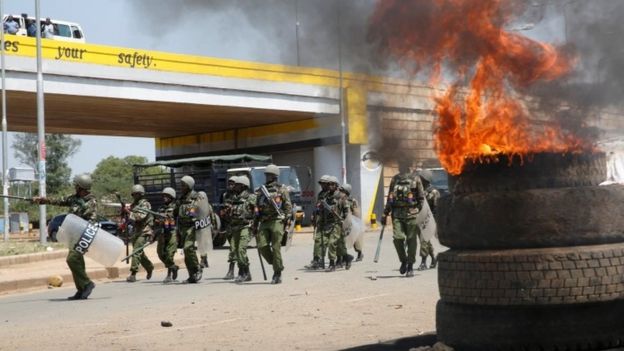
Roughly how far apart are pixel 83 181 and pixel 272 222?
9.53 ft

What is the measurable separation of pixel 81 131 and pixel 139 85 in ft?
43.4

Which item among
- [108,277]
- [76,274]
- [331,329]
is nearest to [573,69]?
[331,329]

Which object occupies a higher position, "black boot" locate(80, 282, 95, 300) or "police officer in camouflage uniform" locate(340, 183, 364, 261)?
"police officer in camouflage uniform" locate(340, 183, 364, 261)

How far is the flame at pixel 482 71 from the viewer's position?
6.25 meters

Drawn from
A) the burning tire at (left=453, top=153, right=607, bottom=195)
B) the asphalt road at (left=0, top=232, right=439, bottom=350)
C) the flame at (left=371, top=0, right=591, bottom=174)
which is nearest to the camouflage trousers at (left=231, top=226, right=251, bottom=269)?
the asphalt road at (left=0, top=232, right=439, bottom=350)

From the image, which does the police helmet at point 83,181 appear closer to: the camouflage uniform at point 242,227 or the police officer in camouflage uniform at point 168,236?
the camouflage uniform at point 242,227

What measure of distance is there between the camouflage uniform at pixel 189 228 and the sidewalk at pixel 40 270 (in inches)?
107

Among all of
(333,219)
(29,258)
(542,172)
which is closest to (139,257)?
(333,219)

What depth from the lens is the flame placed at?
625 cm

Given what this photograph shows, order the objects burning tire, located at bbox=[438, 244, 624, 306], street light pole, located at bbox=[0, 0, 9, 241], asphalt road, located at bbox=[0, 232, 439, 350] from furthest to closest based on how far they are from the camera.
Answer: street light pole, located at bbox=[0, 0, 9, 241]
asphalt road, located at bbox=[0, 232, 439, 350]
burning tire, located at bbox=[438, 244, 624, 306]

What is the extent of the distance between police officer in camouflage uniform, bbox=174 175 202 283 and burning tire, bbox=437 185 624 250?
31.4 ft

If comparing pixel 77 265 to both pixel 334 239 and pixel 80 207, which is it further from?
pixel 334 239

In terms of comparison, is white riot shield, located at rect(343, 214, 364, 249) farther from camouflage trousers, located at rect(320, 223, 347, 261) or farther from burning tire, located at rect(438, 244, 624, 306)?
burning tire, located at rect(438, 244, 624, 306)

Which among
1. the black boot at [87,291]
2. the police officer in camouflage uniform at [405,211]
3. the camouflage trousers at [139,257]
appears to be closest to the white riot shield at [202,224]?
the camouflage trousers at [139,257]
